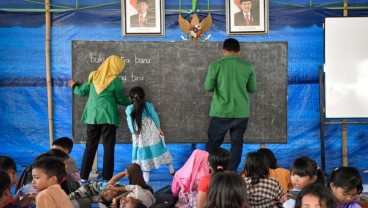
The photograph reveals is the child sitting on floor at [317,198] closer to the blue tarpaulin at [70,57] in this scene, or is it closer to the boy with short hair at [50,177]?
the boy with short hair at [50,177]

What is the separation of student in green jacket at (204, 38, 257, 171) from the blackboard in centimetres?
46

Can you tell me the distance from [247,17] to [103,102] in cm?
176

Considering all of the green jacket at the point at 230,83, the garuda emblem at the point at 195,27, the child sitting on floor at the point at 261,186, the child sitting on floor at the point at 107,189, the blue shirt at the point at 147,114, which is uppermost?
the garuda emblem at the point at 195,27

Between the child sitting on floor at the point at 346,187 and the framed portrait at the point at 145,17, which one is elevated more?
the framed portrait at the point at 145,17

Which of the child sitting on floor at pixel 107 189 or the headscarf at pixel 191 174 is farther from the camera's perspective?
the headscarf at pixel 191 174

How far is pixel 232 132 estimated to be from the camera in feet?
18.0

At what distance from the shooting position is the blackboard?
19.2 ft

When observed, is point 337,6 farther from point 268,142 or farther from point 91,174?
point 91,174

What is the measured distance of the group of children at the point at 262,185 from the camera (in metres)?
2.65

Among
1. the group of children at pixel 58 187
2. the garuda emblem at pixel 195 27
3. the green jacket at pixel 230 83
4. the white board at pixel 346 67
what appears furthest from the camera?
the white board at pixel 346 67

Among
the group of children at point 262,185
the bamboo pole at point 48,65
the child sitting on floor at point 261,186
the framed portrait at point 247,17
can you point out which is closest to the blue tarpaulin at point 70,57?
the bamboo pole at point 48,65

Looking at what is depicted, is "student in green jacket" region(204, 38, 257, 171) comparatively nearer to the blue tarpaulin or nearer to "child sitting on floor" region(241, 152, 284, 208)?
the blue tarpaulin

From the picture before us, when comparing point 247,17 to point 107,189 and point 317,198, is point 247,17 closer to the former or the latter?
point 107,189

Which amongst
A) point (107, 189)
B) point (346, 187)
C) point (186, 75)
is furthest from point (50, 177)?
point (186, 75)
